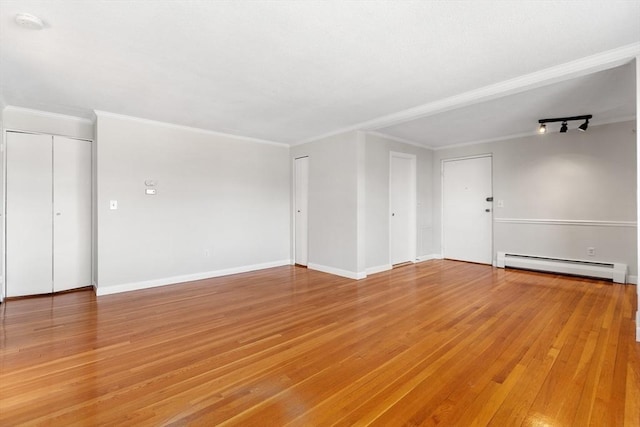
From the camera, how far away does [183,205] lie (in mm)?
4664

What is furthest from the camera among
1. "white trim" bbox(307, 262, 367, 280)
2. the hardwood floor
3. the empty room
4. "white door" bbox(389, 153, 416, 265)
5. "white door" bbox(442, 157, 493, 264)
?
"white door" bbox(442, 157, 493, 264)

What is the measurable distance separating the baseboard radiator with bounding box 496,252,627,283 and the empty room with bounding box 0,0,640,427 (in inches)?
1.5

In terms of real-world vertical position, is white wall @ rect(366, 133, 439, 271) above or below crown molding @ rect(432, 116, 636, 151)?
below

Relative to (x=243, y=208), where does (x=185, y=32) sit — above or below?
above

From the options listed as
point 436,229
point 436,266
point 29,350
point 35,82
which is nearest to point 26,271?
point 29,350

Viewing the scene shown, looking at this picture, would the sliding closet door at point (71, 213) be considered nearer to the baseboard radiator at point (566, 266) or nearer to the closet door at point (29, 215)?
the closet door at point (29, 215)

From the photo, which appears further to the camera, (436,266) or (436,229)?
(436,229)

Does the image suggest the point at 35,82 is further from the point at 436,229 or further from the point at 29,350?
the point at 436,229

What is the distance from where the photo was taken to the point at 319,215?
17.8 feet

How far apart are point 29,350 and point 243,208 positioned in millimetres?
A: 3336

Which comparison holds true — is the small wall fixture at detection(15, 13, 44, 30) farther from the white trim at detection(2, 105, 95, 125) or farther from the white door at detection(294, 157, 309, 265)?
the white door at detection(294, 157, 309, 265)

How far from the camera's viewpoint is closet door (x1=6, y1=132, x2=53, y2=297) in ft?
12.5

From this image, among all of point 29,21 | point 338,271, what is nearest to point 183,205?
point 338,271

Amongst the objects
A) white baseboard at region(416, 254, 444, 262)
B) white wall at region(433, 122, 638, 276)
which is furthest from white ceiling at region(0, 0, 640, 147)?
white baseboard at region(416, 254, 444, 262)
